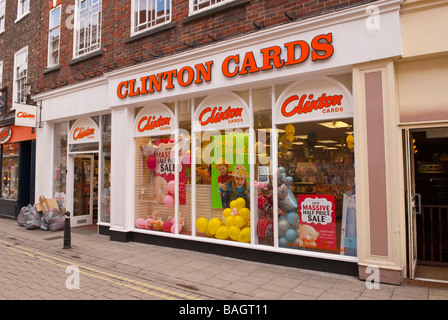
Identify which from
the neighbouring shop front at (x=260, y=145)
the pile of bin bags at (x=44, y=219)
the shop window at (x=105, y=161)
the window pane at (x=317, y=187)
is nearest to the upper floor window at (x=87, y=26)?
the neighbouring shop front at (x=260, y=145)

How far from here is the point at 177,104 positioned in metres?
7.67

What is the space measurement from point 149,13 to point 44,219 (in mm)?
6818

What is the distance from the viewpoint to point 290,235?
6.02 m

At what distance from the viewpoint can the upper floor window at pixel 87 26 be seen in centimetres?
966

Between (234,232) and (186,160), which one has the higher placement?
(186,160)

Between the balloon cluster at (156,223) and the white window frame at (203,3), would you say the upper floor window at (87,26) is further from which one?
the balloon cluster at (156,223)

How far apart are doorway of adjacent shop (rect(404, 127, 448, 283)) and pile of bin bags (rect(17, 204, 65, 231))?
9.27 metres

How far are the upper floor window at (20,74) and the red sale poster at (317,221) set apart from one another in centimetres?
1203

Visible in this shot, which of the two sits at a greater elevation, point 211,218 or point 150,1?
point 150,1

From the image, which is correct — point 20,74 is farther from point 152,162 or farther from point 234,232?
point 234,232

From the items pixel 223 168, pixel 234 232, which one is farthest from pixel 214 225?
pixel 223 168

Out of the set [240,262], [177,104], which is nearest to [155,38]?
[177,104]

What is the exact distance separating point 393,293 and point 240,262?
8.86ft
